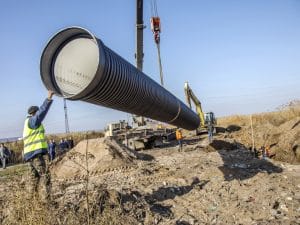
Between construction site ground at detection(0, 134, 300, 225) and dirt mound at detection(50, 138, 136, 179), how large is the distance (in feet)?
0.15

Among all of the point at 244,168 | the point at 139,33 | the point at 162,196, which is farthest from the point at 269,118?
the point at 162,196

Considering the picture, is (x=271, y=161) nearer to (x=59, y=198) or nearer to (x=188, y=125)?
(x=188, y=125)

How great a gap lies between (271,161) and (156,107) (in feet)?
23.3

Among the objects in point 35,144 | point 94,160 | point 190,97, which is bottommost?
point 94,160

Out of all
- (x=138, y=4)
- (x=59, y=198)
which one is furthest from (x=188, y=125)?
(x=138, y=4)

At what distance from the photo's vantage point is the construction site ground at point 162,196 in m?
5.10

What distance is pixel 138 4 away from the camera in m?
20.0

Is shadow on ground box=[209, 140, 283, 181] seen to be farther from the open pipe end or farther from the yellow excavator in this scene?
the yellow excavator

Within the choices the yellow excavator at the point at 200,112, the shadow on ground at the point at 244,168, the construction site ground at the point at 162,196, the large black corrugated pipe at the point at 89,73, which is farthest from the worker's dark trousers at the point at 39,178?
the yellow excavator at the point at 200,112

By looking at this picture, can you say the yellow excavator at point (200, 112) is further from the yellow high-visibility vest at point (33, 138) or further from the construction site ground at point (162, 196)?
the yellow high-visibility vest at point (33, 138)

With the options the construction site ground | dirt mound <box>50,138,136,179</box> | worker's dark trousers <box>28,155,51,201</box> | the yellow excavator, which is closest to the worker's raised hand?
the construction site ground

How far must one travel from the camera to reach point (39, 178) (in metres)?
6.45

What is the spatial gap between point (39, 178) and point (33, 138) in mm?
657

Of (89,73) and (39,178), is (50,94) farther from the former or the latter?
(39,178)
